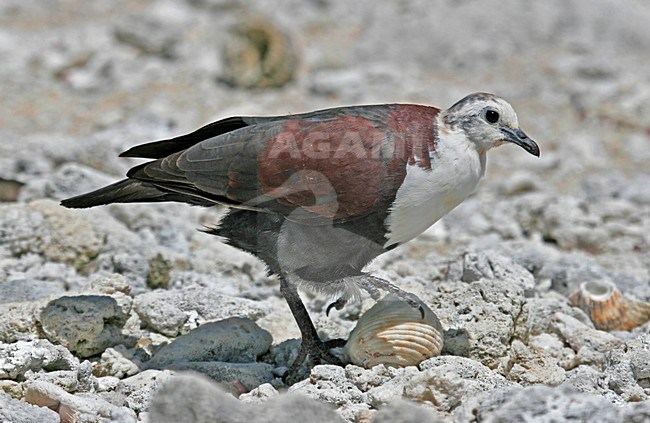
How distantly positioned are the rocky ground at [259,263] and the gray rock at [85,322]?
12 mm

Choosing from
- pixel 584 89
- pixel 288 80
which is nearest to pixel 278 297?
pixel 288 80

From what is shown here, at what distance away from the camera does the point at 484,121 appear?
16.6 ft

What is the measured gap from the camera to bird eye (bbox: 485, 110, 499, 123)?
5059 mm

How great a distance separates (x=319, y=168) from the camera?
494 centimetres

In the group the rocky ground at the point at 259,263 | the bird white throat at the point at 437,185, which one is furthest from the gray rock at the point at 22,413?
the bird white throat at the point at 437,185

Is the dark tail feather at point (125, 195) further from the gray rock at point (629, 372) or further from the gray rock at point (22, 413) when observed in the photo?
the gray rock at point (629, 372)

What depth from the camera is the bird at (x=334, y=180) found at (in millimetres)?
4895

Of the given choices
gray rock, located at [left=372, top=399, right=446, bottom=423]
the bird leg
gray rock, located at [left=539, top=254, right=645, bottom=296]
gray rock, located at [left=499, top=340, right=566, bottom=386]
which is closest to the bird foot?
the bird leg

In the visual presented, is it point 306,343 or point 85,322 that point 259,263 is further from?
point 85,322

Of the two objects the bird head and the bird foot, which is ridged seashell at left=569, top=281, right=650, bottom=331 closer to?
the bird head

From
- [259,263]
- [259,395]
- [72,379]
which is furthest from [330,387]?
[259,263]

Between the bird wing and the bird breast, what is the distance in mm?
66

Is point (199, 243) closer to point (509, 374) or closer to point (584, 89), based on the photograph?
point (509, 374)

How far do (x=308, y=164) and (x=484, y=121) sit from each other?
0.93m
